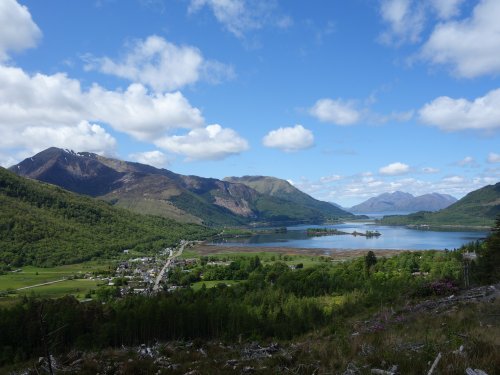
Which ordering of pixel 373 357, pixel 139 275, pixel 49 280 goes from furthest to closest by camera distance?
pixel 139 275 → pixel 49 280 → pixel 373 357

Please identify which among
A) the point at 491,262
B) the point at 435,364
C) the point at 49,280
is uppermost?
the point at 435,364

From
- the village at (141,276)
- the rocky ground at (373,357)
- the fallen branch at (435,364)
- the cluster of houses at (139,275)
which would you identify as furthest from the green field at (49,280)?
the fallen branch at (435,364)

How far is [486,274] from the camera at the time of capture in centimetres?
5475

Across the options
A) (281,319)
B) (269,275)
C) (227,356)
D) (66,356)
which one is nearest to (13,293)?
(269,275)

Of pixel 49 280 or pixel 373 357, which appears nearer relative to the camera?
pixel 373 357

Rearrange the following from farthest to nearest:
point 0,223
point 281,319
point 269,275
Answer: point 0,223 < point 269,275 < point 281,319

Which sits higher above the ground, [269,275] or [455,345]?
[455,345]

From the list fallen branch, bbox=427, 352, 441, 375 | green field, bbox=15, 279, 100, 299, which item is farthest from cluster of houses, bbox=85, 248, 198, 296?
fallen branch, bbox=427, 352, 441, 375

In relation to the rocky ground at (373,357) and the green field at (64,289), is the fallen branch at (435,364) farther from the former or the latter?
the green field at (64,289)

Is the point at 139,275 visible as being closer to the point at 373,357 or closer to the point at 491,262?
the point at 491,262

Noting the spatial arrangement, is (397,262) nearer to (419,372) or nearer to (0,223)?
(419,372)

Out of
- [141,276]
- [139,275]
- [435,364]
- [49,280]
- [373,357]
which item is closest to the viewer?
[435,364]

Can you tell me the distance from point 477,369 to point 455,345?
3405 mm

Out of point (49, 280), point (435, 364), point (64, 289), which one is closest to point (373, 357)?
point (435, 364)
